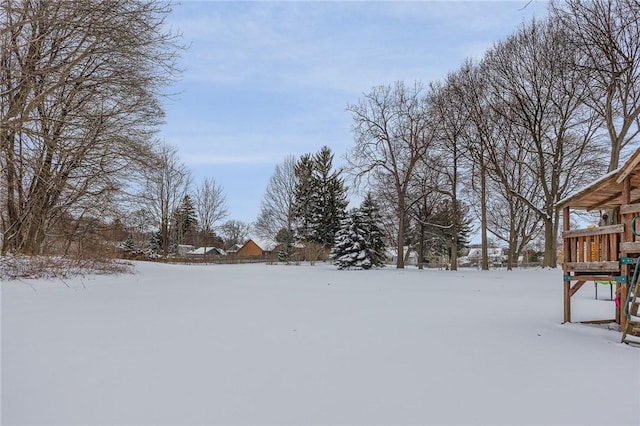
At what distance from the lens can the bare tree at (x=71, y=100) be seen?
8500 millimetres

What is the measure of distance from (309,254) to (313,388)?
25434 mm

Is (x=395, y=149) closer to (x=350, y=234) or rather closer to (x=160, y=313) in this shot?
(x=350, y=234)

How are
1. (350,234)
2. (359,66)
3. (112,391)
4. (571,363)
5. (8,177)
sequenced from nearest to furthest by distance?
(112,391) < (571,363) < (8,177) < (359,66) < (350,234)

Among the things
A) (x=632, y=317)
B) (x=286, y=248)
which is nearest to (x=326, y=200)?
(x=286, y=248)

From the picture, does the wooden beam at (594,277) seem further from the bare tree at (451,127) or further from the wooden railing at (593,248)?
the bare tree at (451,127)

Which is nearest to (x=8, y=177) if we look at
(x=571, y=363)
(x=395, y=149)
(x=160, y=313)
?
(x=160, y=313)

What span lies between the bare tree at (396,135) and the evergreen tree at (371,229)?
141cm

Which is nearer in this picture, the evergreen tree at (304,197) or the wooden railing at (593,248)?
the wooden railing at (593,248)

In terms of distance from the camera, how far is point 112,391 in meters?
3.26

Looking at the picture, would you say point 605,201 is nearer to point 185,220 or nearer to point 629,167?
point 629,167

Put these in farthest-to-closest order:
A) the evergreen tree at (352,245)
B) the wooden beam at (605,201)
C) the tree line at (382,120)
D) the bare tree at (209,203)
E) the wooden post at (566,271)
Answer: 1. the bare tree at (209,203)
2. the evergreen tree at (352,245)
3. the tree line at (382,120)
4. the wooden beam at (605,201)
5. the wooden post at (566,271)

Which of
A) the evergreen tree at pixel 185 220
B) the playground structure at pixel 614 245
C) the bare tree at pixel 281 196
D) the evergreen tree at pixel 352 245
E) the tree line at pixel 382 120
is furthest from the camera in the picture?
the evergreen tree at pixel 185 220

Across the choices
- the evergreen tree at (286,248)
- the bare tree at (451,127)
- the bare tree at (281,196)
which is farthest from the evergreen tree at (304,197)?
the bare tree at (451,127)

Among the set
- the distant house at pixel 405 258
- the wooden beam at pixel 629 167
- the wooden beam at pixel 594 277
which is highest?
the wooden beam at pixel 629 167
